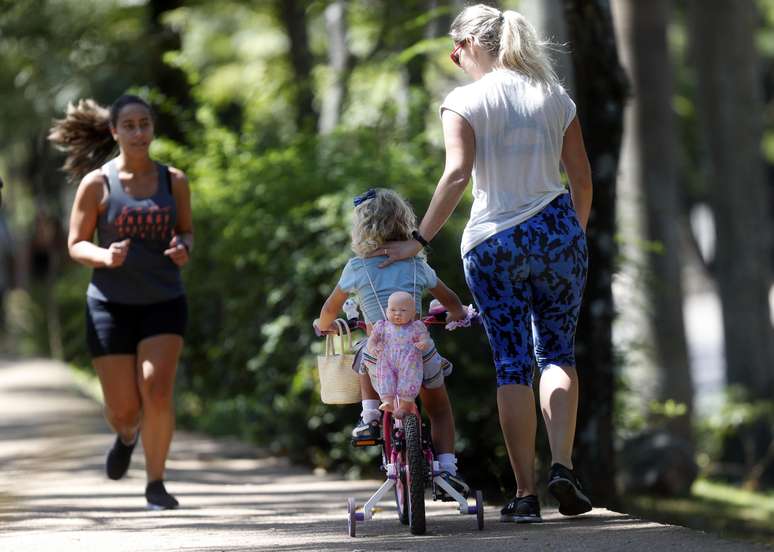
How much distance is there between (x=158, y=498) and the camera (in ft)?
25.7

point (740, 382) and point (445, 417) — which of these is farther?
point (740, 382)

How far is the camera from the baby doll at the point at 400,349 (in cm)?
601

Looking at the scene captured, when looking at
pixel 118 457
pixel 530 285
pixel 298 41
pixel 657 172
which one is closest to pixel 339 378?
pixel 530 285

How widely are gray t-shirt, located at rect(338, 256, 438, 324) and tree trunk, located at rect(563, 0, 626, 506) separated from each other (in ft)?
12.5

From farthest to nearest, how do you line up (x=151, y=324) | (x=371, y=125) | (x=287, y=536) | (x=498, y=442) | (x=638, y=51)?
1. (x=638, y=51)
2. (x=371, y=125)
3. (x=498, y=442)
4. (x=151, y=324)
5. (x=287, y=536)

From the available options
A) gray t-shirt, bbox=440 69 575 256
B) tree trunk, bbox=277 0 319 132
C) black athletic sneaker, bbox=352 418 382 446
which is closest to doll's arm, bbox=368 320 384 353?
black athletic sneaker, bbox=352 418 382 446

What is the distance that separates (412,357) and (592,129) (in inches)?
171

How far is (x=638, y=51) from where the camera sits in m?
16.0

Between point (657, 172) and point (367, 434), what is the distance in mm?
10376

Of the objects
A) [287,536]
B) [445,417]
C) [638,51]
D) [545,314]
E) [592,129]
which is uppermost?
[638,51]

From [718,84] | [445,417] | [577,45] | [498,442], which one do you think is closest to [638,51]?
[718,84]

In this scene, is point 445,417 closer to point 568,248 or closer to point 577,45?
point 568,248

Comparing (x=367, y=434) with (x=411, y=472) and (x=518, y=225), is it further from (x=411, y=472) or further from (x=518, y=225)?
(x=518, y=225)

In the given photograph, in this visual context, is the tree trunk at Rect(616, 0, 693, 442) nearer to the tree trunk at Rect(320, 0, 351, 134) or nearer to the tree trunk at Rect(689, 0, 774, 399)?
the tree trunk at Rect(689, 0, 774, 399)
